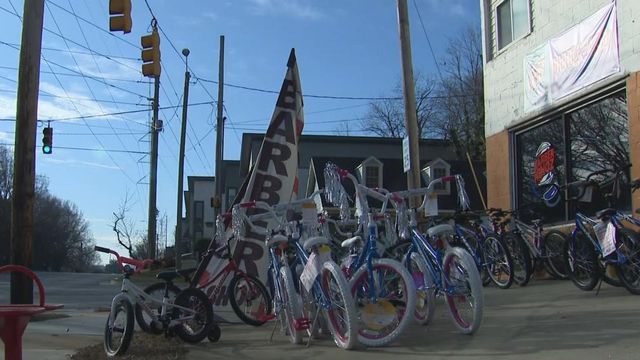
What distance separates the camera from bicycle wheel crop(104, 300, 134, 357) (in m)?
6.52

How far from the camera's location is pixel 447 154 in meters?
42.1

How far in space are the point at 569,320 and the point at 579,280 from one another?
213 centimetres

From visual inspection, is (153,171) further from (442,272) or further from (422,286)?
(442,272)

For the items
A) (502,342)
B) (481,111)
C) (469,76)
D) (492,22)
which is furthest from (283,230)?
(469,76)

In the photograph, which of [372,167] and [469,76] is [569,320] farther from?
[469,76]

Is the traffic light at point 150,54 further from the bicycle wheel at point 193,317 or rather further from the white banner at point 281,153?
the bicycle wheel at point 193,317

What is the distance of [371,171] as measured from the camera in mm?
33969

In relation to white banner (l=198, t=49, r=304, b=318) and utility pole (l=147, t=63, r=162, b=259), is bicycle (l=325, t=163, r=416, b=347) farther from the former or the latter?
utility pole (l=147, t=63, r=162, b=259)

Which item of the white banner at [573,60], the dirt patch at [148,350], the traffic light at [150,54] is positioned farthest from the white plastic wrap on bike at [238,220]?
the traffic light at [150,54]

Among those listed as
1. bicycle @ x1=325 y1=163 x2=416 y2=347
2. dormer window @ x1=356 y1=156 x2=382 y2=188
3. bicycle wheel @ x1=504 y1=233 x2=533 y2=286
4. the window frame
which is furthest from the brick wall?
dormer window @ x1=356 y1=156 x2=382 y2=188

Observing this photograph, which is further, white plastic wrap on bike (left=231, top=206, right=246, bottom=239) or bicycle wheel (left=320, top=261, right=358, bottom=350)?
white plastic wrap on bike (left=231, top=206, right=246, bottom=239)

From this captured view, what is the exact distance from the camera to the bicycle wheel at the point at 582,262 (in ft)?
27.0

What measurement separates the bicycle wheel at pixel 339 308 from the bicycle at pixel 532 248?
4348 millimetres

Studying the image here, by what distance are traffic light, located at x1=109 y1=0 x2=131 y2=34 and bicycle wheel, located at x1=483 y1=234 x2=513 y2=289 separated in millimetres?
7195
